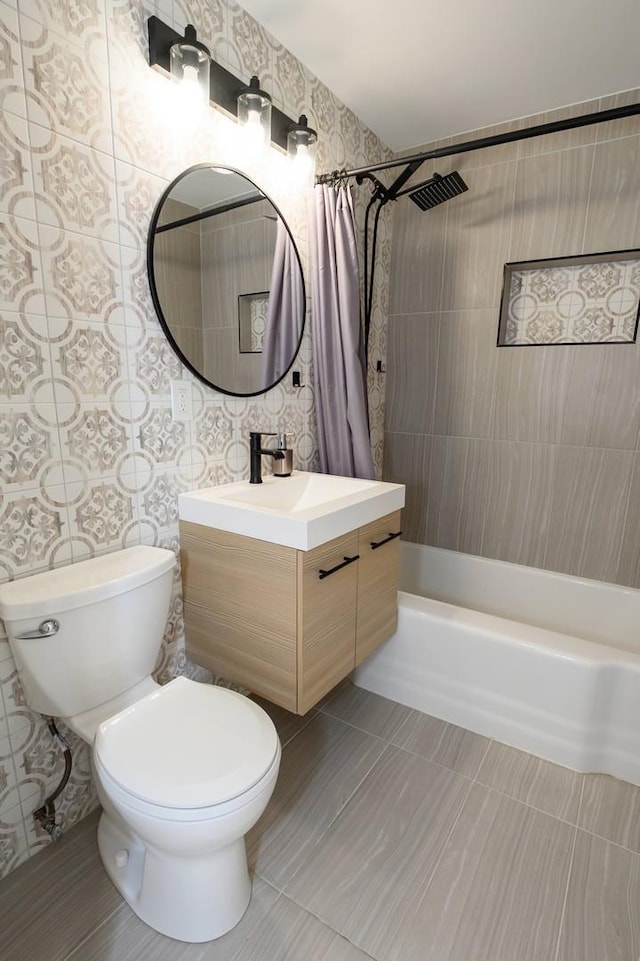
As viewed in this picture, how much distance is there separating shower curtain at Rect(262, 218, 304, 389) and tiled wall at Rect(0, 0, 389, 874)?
340mm

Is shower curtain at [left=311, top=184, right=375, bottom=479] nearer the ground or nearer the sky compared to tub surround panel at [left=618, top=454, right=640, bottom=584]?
nearer the sky

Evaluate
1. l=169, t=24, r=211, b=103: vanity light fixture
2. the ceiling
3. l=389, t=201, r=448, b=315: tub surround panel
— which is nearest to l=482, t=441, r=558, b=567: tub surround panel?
l=389, t=201, r=448, b=315: tub surround panel

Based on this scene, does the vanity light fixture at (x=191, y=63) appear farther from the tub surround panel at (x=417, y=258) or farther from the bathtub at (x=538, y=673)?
the bathtub at (x=538, y=673)

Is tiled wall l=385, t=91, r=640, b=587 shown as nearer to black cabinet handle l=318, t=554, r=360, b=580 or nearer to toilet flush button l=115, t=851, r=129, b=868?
black cabinet handle l=318, t=554, r=360, b=580

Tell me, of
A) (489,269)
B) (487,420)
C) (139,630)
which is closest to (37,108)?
(139,630)

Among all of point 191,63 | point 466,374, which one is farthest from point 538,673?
point 191,63

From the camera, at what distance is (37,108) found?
42.7 inches

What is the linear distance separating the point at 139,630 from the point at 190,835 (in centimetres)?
50

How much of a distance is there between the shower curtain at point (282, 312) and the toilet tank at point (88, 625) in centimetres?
88

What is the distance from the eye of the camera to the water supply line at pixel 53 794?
1.25m

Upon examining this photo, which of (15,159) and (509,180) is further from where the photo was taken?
(509,180)

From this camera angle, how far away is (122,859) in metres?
1.23

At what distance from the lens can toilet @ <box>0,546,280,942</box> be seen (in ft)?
3.26

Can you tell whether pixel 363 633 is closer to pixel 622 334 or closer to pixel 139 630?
pixel 139 630
